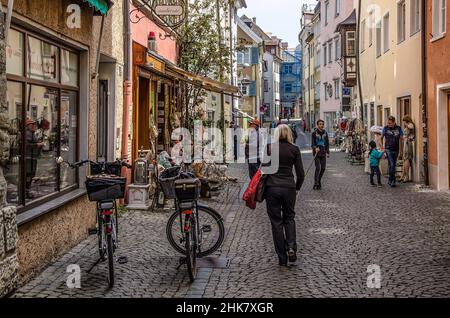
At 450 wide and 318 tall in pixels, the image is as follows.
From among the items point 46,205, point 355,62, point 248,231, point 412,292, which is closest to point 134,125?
point 248,231

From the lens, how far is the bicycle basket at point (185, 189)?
7367 millimetres

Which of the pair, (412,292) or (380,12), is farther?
(380,12)

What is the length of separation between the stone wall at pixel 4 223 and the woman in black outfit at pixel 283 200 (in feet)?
9.67

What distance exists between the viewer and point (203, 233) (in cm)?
796

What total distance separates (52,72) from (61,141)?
3.38 ft

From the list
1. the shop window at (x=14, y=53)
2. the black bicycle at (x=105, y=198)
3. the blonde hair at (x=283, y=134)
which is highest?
the shop window at (x=14, y=53)

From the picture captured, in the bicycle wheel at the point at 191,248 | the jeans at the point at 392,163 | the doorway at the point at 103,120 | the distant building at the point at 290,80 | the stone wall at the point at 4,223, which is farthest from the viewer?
the distant building at the point at 290,80

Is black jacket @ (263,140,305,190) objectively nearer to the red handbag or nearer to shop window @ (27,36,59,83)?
the red handbag

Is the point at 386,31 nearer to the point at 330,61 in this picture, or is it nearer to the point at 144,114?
the point at 144,114

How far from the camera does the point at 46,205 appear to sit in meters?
8.00

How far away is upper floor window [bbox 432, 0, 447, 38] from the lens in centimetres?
1584

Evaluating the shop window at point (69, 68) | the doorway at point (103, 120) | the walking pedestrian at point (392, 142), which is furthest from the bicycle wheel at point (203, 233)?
the walking pedestrian at point (392, 142)

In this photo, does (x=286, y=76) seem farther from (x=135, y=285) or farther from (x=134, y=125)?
(x=135, y=285)

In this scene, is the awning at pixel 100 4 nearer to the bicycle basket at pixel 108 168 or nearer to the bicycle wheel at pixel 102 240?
the bicycle basket at pixel 108 168
